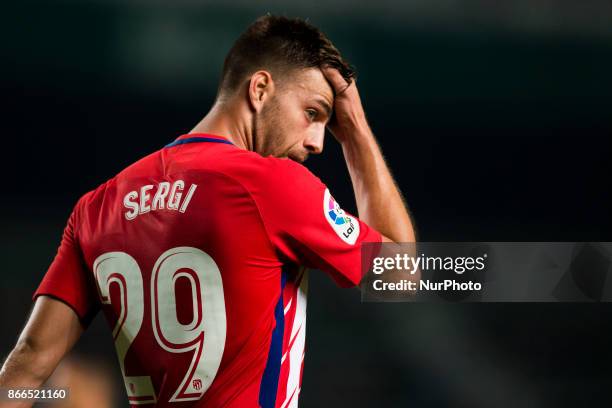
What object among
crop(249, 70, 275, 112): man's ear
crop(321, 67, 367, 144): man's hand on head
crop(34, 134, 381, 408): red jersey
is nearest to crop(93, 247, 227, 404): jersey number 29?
crop(34, 134, 381, 408): red jersey

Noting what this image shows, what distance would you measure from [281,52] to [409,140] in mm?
3011

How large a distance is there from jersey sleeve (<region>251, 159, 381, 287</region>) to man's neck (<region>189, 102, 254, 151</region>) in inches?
4.5

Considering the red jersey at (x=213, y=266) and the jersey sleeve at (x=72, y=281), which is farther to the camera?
the jersey sleeve at (x=72, y=281)

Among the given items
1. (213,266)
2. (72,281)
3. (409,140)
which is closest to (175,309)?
(213,266)

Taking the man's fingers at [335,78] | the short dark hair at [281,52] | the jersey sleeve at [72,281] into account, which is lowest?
the jersey sleeve at [72,281]

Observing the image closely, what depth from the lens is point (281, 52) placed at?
1.11 meters

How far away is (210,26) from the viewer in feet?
12.3

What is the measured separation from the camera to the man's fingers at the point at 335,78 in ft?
3.67

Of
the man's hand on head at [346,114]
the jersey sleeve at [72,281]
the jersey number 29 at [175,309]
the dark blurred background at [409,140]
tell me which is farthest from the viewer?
the dark blurred background at [409,140]

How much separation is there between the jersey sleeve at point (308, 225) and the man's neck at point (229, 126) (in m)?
0.12

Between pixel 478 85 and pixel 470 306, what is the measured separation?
1293 mm

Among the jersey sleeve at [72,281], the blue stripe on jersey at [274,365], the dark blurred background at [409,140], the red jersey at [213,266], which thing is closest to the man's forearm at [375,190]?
the red jersey at [213,266]

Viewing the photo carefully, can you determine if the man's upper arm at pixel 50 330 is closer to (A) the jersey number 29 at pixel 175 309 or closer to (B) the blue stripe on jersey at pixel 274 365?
(A) the jersey number 29 at pixel 175 309

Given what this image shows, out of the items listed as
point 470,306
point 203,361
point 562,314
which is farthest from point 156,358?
point 562,314
